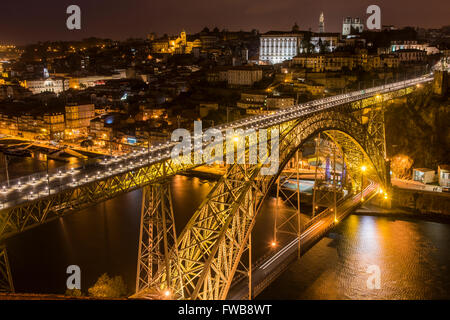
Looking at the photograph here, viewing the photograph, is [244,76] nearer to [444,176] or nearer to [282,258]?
[444,176]

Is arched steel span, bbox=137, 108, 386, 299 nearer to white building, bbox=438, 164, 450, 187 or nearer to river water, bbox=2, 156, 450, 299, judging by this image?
river water, bbox=2, 156, 450, 299

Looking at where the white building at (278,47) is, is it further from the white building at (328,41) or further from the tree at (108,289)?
the tree at (108,289)

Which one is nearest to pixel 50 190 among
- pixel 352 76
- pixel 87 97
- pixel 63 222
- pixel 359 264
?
pixel 359 264

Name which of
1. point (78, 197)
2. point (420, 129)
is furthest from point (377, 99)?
point (78, 197)

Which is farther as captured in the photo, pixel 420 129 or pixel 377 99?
pixel 420 129

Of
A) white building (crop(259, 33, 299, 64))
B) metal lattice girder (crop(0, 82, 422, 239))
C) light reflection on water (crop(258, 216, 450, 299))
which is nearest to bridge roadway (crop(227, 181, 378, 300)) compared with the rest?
light reflection on water (crop(258, 216, 450, 299))

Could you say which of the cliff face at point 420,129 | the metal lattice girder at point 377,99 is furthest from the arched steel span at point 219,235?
the cliff face at point 420,129

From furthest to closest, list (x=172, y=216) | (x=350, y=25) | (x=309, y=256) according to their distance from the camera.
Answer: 1. (x=350, y=25)
2. (x=309, y=256)
3. (x=172, y=216)
